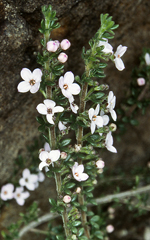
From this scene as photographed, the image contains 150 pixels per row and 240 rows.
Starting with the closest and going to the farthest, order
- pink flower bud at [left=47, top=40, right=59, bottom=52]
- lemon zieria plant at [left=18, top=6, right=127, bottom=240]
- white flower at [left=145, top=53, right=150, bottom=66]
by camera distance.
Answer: pink flower bud at [left=47, top=40, right=59, bottom=52], lemon zieria plant at [left=18, top=6, right=127, bottom=240], white flower at [left=145, top=53, right=150, bottom=66]

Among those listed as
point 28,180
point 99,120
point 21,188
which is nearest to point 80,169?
point 99,120

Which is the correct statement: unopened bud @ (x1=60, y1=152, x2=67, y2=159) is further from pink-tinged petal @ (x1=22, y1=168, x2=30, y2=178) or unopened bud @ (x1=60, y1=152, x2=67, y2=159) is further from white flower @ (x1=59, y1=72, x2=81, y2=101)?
pink-tinged petal @ (x1=22, y1=168, x2=30, y2=178)

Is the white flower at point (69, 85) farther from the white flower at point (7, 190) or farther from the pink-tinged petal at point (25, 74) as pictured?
the white flower at point (7, 190)

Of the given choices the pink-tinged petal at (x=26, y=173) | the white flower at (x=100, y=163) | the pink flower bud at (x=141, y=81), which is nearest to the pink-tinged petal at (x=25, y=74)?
the white flower at (x=100, y=163)

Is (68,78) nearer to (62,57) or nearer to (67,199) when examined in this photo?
(62,57)

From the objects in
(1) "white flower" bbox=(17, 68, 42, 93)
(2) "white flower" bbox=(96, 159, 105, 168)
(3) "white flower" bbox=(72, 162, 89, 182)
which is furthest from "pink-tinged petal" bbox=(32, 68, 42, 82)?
(2) "white flower" bbox=(96, 159, 105, 168)
